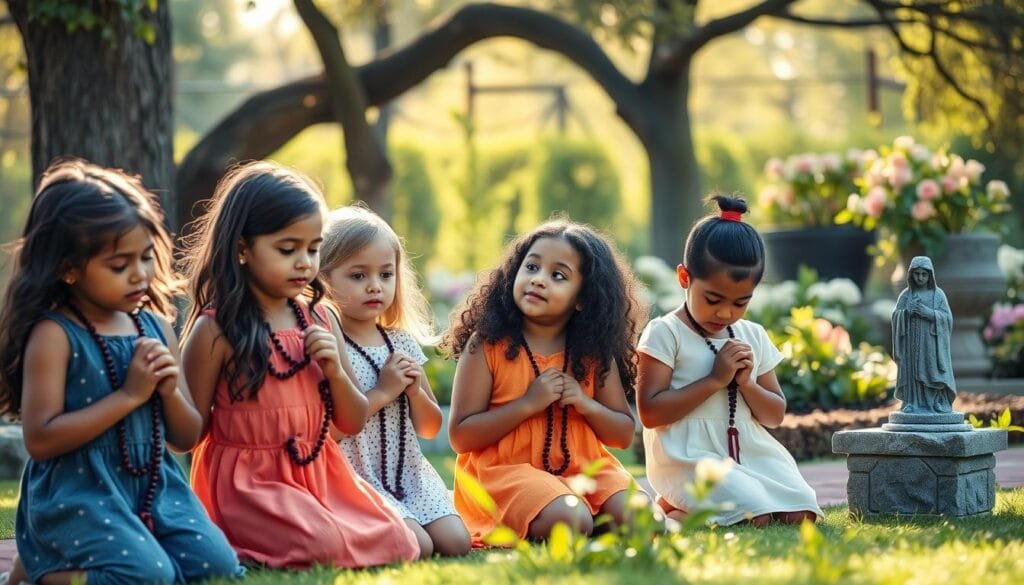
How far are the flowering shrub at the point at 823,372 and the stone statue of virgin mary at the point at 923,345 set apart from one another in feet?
11.1

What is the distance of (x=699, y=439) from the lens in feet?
17.0

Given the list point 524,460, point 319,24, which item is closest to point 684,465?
point 524,460

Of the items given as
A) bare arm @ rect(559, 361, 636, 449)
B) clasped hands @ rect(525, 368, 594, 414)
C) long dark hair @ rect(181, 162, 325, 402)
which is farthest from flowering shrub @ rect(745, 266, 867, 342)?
long dark hair @ rect(181, 162, 325, 402)

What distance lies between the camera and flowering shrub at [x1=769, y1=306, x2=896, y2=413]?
8.46 m

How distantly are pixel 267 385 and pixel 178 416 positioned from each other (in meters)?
0.39

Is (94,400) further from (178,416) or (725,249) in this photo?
(725,249)

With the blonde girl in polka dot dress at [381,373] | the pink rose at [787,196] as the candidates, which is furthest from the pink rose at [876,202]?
the blonde girl in polka dot dress at [381,373]

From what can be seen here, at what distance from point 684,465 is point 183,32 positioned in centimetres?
3038

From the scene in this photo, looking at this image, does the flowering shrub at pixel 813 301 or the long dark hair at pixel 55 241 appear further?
the flowering shrub at pixel 813 301

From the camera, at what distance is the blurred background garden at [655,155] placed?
773cm

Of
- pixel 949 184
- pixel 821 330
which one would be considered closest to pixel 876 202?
pixel 949 184

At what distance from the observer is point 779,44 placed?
44.8 meters

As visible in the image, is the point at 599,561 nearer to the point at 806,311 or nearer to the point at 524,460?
the point at 524,460

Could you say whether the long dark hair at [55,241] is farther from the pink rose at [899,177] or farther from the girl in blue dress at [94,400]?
the pink rose at [899,177]
